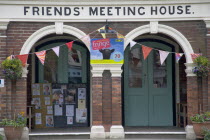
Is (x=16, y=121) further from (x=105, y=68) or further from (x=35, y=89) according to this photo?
(x=105, y=68)

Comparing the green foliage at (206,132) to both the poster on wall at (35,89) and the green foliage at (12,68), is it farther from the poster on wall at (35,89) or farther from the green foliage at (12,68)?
the poster on wall at (35,89)

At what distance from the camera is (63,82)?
12.6 m

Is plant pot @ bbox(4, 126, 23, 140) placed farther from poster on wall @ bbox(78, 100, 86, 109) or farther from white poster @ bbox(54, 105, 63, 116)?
poster on wall @ bbox(78, 100, 86, 109)

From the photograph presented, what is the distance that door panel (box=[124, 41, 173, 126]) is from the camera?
12.4 m

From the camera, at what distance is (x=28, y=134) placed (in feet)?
35.0

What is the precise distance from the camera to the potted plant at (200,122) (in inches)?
400

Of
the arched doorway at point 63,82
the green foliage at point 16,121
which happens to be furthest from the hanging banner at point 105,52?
the green foliage at point 16,121

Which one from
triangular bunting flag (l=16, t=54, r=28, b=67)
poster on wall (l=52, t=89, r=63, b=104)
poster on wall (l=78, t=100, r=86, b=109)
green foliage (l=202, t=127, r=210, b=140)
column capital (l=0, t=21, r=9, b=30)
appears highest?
column capital (l=0, t=21, r=9, b=30)

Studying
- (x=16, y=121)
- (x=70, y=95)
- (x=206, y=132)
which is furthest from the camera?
(x=70, y=95)

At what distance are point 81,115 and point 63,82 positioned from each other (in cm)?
122

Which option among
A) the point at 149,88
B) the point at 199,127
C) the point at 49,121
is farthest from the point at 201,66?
the point at 49,121

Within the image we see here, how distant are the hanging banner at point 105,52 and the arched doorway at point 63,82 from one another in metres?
1.70

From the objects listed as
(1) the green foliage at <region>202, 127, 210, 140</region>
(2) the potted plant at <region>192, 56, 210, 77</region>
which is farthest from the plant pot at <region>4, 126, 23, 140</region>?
(2) the potted plant at <region>192, 56, 210, 77</region>

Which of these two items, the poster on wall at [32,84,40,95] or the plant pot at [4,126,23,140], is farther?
the poster on wall at [32,84,40,95]
